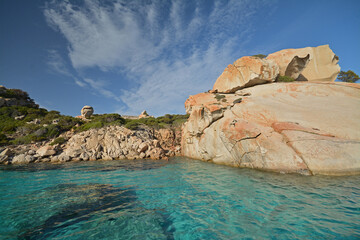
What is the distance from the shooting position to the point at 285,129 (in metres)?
12.3

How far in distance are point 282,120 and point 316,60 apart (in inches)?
804

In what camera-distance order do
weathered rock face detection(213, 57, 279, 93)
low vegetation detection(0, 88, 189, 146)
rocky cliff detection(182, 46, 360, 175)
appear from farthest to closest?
low vegetation detection(0, 88, 189, 146), weathered rock face detection(213, 57, 279, 93), rocky cliff detection(182, 46, 360, 175)

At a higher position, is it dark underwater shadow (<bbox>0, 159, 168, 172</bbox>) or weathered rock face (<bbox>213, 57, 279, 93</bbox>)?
weathered rock face (<bbox>213, 57, 279, 93</bbox>)

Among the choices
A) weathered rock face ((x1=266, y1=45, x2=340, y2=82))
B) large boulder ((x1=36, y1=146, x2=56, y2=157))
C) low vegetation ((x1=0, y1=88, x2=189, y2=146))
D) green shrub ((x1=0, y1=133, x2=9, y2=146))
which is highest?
weathered rock face ((x1=266, y1=45, x2=340, y2=82))

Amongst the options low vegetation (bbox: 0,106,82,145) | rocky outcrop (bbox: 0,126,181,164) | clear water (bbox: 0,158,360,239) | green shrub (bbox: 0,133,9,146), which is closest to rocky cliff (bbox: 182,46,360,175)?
clear water (bbox: 0,158,360,239)

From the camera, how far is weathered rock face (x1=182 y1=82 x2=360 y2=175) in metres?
9.95

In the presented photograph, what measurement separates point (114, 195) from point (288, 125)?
14.6m

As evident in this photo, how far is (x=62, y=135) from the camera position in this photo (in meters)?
26.0

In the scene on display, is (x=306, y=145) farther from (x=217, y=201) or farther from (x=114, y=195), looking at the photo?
(x=114, y=195)

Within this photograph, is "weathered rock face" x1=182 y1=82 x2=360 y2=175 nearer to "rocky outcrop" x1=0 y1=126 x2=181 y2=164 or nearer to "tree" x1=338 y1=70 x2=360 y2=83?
"rocky outcrop" x1=0 y1=126 x2=181 y2=164

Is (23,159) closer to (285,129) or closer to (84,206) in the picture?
(84,206)

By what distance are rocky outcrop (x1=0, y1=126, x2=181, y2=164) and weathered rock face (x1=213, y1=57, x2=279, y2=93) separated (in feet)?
52.4

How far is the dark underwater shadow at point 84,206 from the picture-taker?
420 centimetres

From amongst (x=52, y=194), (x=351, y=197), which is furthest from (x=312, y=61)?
(x=52, y=194)
